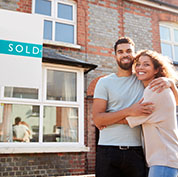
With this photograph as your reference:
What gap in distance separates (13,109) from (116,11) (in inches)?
182

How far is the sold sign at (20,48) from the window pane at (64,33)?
4.45 meters

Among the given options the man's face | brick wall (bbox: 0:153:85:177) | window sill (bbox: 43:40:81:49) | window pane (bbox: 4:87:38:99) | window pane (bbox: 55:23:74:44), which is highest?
window pane (bbox: 55:23:74:44)

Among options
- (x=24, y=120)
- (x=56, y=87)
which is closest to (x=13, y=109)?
(x=24, y=120)

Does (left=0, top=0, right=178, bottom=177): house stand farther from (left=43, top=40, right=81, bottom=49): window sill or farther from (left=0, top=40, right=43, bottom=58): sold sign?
(left=0, top=40, right=43, bottom=58): sold sign

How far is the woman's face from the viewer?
6.68ft

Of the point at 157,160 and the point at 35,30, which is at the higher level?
the point at 35,30

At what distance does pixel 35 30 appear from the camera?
94.2 inches

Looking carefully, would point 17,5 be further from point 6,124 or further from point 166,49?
point 166,49

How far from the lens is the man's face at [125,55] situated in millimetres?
2182

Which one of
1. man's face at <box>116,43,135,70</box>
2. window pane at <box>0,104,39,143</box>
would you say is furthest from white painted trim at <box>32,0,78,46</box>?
man's face at <box>116,43,135,70</box>

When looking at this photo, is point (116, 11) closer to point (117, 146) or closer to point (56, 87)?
point (56, 87)

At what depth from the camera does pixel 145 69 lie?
2.04m

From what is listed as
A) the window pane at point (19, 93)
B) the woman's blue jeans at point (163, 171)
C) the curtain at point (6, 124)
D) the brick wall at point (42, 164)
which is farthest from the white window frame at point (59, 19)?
the woman's blue jeans at point (163, 171)

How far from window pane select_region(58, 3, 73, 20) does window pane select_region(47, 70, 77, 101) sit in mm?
1910
